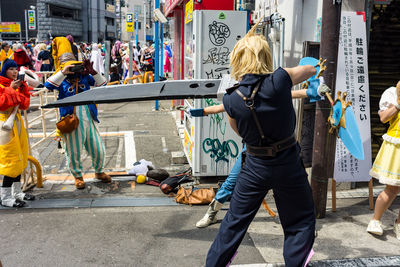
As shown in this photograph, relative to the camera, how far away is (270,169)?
263cm

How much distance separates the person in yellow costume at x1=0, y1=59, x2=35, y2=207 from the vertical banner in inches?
145

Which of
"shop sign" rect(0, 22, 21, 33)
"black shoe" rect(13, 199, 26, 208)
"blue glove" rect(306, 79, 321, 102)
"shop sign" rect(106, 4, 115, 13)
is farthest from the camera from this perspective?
"shop sign" rect(106, 4, 115, 13)

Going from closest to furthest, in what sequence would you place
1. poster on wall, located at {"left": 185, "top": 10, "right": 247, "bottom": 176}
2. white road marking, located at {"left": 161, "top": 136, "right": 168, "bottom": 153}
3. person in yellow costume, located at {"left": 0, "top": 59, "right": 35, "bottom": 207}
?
1. person in yellow costume, located at {"left": 0, "top": 59, "right": 35, "bottom": 207}
2. poster on wall, located at {"left": 185, "top": 10, "right": 247, "bottom": 176}
3. white road marking, located at {"left": 161, "top": 136, "right": 168, "bottom": 153}

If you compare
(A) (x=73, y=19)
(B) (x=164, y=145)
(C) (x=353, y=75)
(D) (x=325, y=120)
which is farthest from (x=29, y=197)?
(A) (x=73, y=19)

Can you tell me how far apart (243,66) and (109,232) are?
2388mm

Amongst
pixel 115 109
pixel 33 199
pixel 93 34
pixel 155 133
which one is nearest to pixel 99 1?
pixel 93 34

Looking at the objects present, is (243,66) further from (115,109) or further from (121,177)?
(115,109)

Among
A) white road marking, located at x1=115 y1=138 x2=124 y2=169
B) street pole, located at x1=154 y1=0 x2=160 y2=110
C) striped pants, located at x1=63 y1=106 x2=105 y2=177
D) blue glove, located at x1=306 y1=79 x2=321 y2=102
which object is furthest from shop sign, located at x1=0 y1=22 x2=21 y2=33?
blue glove, located at x1=306 y1=79 x2=321 y2=102

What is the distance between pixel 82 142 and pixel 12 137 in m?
0.98

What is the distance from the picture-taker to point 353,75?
4.38 metres

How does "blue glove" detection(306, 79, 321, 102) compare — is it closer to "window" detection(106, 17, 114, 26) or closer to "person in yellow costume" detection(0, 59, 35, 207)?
"person in yellow costume" detection(0, 59, 35, 207)

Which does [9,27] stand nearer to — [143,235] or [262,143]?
[143,235]

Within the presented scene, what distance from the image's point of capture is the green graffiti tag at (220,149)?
5.37m

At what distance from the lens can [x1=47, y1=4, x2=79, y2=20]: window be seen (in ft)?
150
